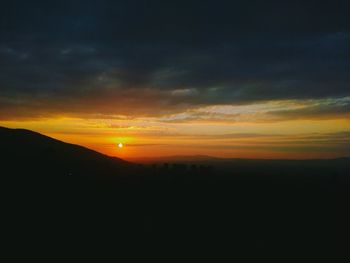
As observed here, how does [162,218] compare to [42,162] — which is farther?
[42,162]

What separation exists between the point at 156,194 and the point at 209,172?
31512 mm

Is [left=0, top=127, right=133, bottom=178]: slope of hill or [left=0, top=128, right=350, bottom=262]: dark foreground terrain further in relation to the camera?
[left=0, top=127, right=133, bottom=178]: slope of hill

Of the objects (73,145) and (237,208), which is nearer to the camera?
(237,208)

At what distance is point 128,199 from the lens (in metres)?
46.6

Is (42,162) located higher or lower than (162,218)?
higher

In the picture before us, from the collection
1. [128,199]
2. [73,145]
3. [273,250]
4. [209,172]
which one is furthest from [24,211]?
[73,145]

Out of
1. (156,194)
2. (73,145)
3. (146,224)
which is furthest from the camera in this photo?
(73,145)

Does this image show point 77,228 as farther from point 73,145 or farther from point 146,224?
point 73,145

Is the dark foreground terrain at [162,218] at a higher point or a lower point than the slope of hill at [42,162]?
lower

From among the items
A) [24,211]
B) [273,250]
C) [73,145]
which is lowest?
[273,250]

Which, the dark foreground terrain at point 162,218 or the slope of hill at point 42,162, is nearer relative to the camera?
the dark foreground terrain at point 162,218

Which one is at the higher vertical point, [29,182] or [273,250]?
[29,182]

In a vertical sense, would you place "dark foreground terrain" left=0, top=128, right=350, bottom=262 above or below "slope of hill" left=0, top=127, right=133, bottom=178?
below

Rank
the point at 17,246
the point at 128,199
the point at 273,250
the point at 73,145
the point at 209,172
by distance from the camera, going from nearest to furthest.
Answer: the point at 17,246
the point at 273,250
the point at 128,199
the point at 209,172
the point at 73,145
